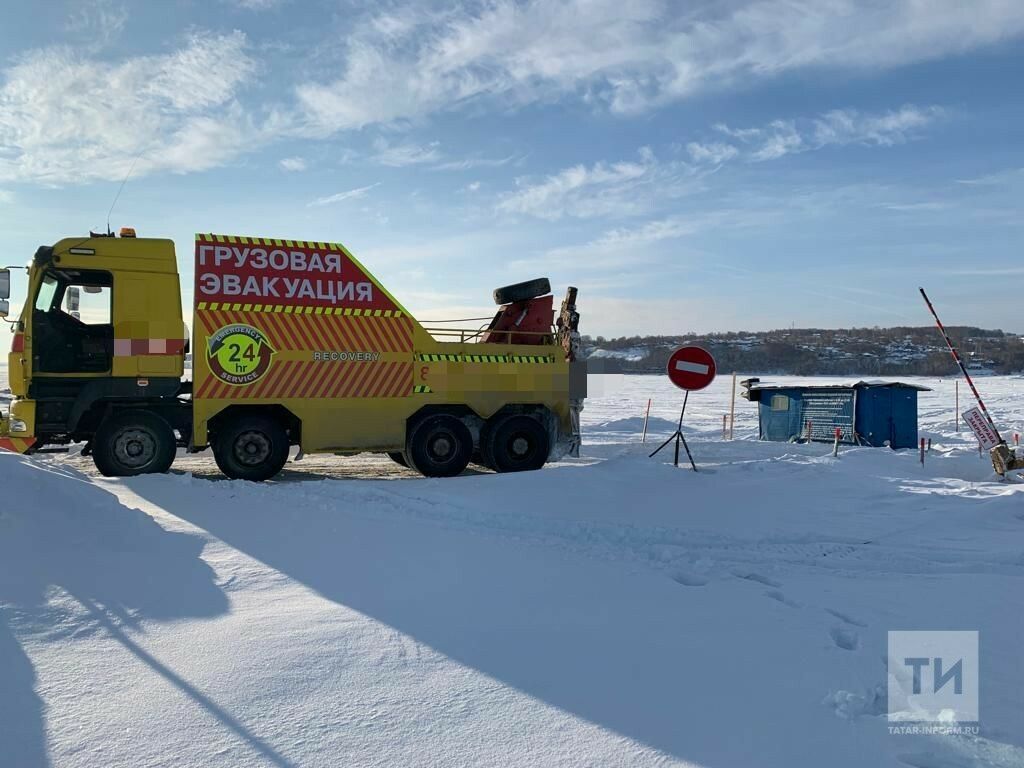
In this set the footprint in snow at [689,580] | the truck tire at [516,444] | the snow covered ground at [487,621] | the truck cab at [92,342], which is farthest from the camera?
the truck tire at [516,444]

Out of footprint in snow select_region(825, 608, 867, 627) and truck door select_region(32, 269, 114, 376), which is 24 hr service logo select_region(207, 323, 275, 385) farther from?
footprint in snow select_region(825, 608, 867, 627)

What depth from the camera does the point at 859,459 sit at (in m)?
11.8

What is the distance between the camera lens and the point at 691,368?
9906mm

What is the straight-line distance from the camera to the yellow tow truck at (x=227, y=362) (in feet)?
30.2

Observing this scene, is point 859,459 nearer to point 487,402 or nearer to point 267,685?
point 487,402

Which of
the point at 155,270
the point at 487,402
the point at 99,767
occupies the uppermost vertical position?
the point at 155,270

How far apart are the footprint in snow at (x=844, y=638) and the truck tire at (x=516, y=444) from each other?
262 inches

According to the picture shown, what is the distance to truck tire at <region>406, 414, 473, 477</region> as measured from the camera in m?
10.3

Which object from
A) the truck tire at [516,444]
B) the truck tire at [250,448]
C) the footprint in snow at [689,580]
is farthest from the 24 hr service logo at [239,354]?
the footprint in snow at [689,580]

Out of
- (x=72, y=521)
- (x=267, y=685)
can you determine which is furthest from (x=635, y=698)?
(x=72, y=521)

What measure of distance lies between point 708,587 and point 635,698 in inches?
74.9

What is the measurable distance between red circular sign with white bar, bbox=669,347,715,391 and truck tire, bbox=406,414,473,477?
3.06 m

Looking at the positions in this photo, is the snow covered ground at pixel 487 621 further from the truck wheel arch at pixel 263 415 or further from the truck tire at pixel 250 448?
the truck wheel arch at pixel 263 415

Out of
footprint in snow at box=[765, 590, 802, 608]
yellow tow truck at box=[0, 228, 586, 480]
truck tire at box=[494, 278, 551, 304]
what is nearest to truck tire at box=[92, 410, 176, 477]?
yellow tow truck at box=[0, 228, 586, 480]
